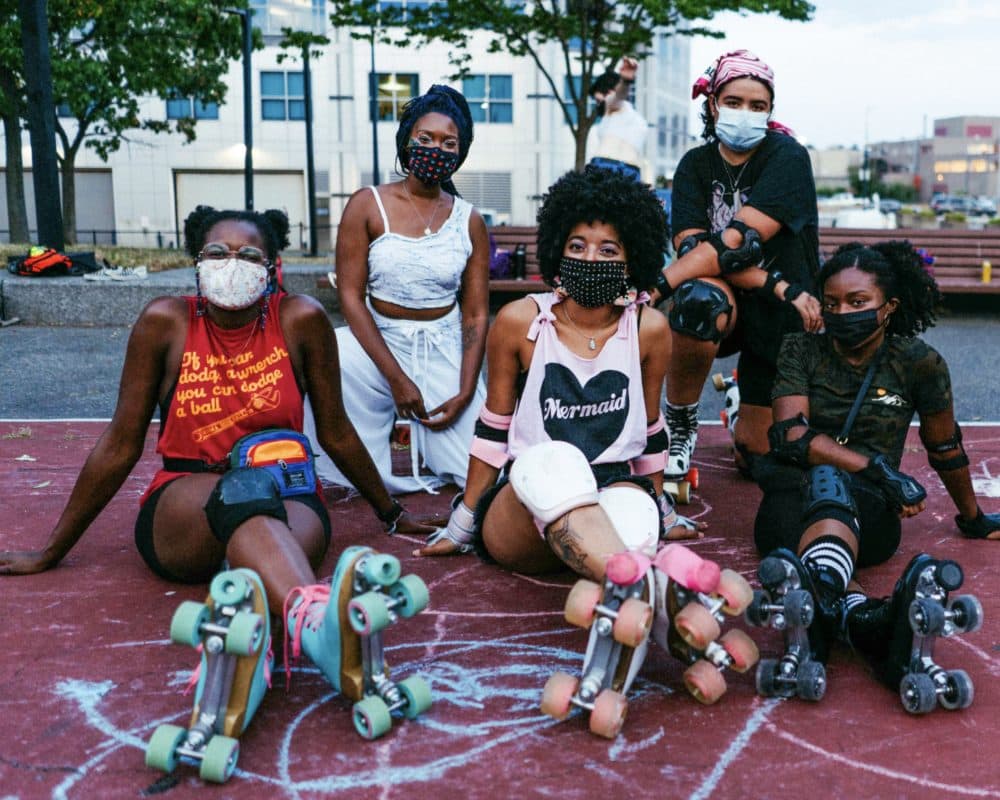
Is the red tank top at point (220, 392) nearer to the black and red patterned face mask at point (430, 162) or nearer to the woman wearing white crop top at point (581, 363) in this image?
the woman wearing white crop top at point (581, 363)

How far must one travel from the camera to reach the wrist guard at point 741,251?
4.62 m

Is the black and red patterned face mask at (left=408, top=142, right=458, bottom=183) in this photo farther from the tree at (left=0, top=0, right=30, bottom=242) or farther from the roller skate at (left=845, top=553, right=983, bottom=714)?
the tree at (left=0, top=0, right=30, bottom=242)

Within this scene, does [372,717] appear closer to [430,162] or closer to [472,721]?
[472,721]

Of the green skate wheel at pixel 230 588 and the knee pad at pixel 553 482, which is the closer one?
the green skate wheel at pixel 230 588

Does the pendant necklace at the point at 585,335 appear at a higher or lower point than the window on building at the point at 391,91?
lower

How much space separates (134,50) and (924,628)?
22.1 meters

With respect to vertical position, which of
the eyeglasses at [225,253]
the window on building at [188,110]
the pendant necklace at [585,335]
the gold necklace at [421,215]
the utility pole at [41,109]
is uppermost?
the window on building at [188,110]

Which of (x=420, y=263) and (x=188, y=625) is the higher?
(x=420, y=263)

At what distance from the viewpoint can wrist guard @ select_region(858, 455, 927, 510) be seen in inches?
139

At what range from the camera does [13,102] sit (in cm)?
2028

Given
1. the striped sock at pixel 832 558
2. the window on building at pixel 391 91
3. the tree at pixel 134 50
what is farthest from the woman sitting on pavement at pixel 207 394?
the window on building at pixel 391 91

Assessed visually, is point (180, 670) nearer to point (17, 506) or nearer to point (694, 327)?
point (17, 506)

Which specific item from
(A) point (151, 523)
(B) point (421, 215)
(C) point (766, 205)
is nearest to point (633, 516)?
(A) point (151, 523)

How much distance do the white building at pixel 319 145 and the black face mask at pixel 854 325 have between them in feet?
113
